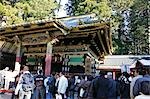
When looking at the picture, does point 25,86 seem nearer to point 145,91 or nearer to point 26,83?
point 26,83

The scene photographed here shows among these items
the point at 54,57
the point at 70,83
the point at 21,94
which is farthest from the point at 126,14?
the point at 21,94

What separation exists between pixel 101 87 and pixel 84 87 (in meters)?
5.96

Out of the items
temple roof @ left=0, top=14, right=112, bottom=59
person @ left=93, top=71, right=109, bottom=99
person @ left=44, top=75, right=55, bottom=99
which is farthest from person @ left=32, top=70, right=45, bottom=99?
person @ left=93, top=71, right=109, bottom=99

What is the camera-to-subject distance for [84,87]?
1223 cm

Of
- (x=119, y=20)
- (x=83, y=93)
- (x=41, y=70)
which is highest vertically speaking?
(x=119, y=20)

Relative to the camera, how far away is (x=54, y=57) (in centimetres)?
1608

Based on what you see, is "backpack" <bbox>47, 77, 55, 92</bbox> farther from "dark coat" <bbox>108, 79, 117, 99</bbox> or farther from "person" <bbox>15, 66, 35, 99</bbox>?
"dark coat" <bbox>108, 79, 117, 99</bbox>

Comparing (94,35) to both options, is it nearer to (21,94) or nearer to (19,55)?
(19,55)

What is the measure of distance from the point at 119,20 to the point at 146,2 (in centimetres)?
404

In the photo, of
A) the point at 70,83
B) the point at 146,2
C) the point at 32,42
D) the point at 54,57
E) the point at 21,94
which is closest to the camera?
the point at 21,94

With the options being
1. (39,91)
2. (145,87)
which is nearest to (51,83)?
(39,91)

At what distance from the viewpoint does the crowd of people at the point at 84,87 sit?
548cm

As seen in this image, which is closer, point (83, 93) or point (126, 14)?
point (83, 93)

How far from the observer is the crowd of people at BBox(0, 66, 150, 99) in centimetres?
548
